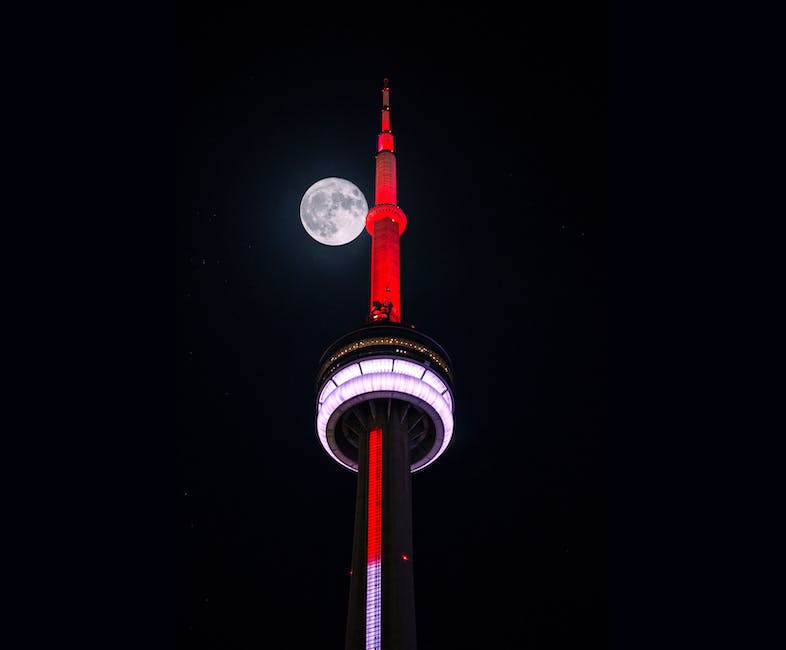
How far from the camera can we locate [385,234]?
6862 cm

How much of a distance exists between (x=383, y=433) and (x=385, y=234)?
60.8ft

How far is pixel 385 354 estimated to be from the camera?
5647 cm

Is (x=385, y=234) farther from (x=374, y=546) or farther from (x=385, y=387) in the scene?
(x=374, y=546)

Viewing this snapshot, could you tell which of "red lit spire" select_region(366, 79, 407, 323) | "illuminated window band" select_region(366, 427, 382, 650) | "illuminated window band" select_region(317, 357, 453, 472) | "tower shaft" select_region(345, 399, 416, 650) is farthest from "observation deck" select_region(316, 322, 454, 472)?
"red lit spire" select_region(366, 79, 407, 323)

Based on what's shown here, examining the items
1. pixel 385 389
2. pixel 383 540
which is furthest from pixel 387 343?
pixel 383 540

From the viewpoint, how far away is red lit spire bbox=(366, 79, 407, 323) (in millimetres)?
63475

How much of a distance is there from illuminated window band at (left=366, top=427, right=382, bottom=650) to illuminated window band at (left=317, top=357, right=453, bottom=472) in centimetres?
275

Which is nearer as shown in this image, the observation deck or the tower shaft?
the tower shaft

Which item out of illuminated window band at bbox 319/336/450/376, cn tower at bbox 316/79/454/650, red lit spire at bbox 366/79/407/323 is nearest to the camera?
cn tower at bbox 316/79/454/650

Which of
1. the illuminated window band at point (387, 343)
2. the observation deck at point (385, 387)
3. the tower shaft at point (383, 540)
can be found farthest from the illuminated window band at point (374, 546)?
the illuminated window band at point (387, 343)

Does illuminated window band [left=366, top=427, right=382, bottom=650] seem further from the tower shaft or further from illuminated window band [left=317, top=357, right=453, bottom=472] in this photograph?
illuminated window band [left=317, top=357, right=453, bottom=472]

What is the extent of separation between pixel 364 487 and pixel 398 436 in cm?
417

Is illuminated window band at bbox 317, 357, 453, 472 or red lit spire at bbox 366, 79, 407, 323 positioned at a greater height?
red lit spire at bbox 366, 79, 407, 323

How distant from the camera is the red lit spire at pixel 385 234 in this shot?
208 ft
